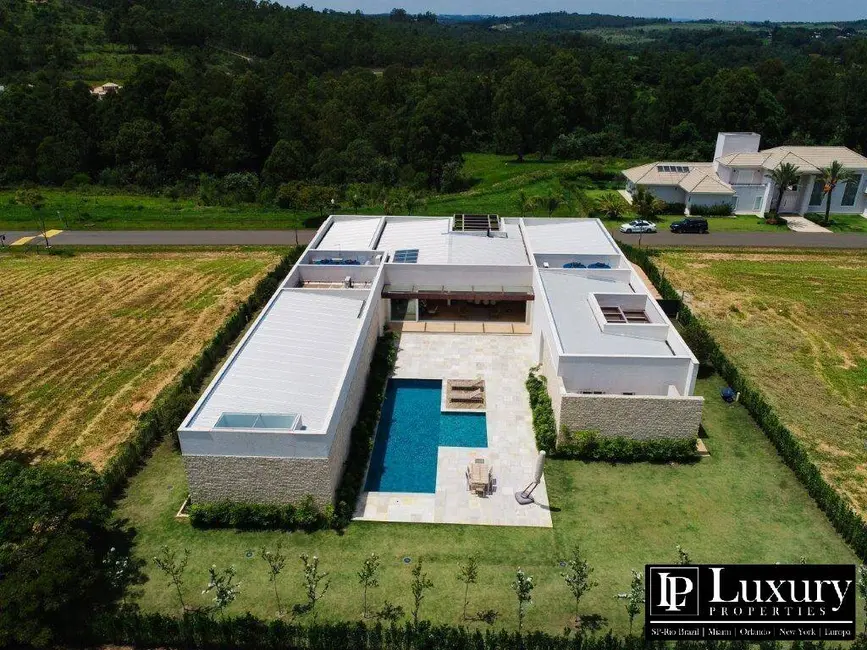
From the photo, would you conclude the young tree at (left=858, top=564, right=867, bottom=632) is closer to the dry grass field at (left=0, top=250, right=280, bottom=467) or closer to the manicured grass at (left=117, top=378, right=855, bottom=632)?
the manicured grass at (left=117, top=378, right=855, bottom=632)

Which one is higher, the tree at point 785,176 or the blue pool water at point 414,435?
the tree at point 785,176

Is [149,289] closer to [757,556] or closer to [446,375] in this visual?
[446,375]

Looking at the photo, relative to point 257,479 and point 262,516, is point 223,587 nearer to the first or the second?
point 262,516

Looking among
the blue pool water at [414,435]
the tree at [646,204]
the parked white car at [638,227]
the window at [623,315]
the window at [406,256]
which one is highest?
the window at [406,256]

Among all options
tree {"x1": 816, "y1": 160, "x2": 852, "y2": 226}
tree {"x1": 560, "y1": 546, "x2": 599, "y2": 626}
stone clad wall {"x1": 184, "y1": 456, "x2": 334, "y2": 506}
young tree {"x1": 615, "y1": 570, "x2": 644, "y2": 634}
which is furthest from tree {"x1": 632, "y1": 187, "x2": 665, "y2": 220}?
stone clad wall {"x1": 184, "y1": 456, "x2": 334, "y2": 506}

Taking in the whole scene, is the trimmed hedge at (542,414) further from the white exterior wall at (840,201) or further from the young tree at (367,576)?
the white exterior wall at (840,201)

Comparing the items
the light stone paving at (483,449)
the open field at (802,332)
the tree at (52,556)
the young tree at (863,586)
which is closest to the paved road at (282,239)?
the open field at (802,332)

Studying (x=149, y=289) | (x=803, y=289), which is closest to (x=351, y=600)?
(x=149, y=289)

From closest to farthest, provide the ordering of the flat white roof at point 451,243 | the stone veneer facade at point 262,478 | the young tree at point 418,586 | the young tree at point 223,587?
the young tree at point 223,587
the young tree at point 418,586
the stone veneer facade at point 262,478
the flat white roof at point 451,243
